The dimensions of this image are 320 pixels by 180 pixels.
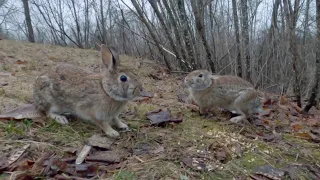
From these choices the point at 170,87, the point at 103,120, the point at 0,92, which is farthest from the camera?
the point at 170,87

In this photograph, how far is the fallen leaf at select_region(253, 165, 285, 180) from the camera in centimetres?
259

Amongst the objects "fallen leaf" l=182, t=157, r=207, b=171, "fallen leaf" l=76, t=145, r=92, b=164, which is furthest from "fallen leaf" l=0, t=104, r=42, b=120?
"fallen leaf" l=182, t=157, r=207, b=171

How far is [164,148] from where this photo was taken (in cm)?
296

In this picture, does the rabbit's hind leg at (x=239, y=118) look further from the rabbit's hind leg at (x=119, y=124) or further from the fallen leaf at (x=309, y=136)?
the rabbit's hind leg at (x=119, y=124)

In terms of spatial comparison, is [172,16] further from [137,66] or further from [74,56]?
[74,56]

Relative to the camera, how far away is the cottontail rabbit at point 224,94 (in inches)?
164

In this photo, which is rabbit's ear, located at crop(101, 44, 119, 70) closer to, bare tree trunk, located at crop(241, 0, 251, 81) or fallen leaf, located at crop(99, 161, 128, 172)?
fallen leaf, located at crop(99, 161, 128, 172)

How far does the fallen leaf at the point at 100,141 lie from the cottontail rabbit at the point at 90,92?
10cm

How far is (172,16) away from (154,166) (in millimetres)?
4367

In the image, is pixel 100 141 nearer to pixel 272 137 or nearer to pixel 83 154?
pixel 83 154

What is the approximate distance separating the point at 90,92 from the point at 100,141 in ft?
1.92

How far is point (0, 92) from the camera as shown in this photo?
4293 millimetres

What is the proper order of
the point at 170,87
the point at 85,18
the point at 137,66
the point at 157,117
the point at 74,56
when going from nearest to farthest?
the point at 157,117
the point at 170,87
the point at 137,66
the point at 74,56
the point at 85,18

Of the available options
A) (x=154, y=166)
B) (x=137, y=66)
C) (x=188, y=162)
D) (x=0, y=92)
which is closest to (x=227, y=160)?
(x=188, y=162)
